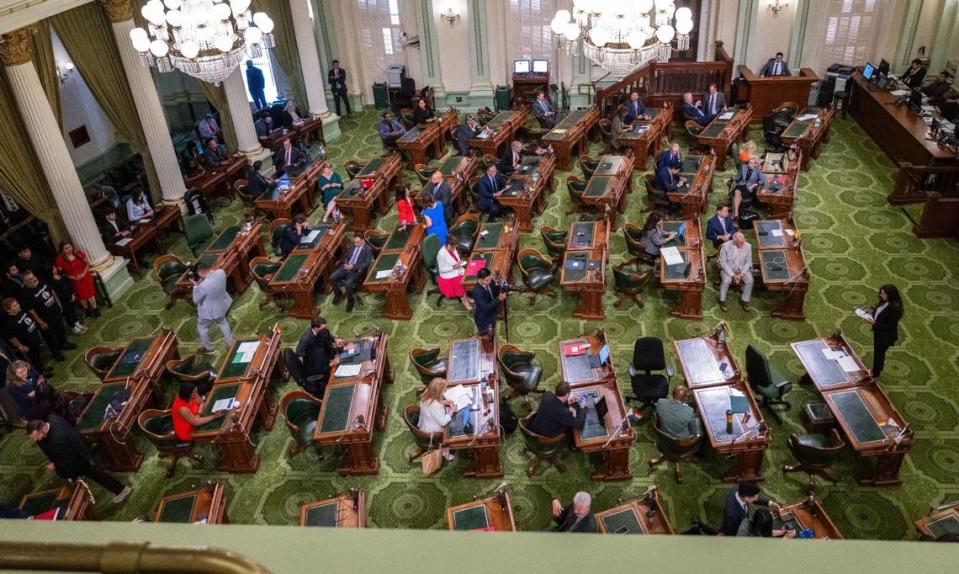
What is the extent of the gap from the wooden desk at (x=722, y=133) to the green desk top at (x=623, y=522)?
27.9 feet

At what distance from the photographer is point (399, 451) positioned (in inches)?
294

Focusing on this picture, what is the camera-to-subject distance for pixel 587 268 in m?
9.19

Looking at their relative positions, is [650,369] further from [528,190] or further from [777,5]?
[777,5]

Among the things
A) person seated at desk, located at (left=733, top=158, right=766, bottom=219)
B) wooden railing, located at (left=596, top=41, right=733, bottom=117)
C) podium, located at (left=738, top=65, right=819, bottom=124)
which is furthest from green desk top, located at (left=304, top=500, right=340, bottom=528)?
podium, located at (left=738, top=65, right=819, bottom=124)

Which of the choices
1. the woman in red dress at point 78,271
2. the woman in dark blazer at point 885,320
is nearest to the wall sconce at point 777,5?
the woman in dark blazer at point 885,320

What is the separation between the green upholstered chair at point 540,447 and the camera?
6.65 meters

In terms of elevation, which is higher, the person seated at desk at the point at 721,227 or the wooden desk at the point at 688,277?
the person seated at desk at the point at 721,227

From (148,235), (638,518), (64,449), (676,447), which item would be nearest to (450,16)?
(148,235)

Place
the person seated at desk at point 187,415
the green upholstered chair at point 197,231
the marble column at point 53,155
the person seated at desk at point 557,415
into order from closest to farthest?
the person seated at desk at point 557,415
the person seated at desk at point 187,415
the marble column at point 53,155
the green upholstered chair at point 197,231

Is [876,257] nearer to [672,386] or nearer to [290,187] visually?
[672,386]

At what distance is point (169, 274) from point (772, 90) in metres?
11.6

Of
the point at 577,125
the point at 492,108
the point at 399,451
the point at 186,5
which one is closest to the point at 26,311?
the point at 186,5

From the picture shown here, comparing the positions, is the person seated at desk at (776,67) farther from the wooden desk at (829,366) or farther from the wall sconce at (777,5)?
the wooden desk at (829,366)

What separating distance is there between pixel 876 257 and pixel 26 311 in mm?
10820
